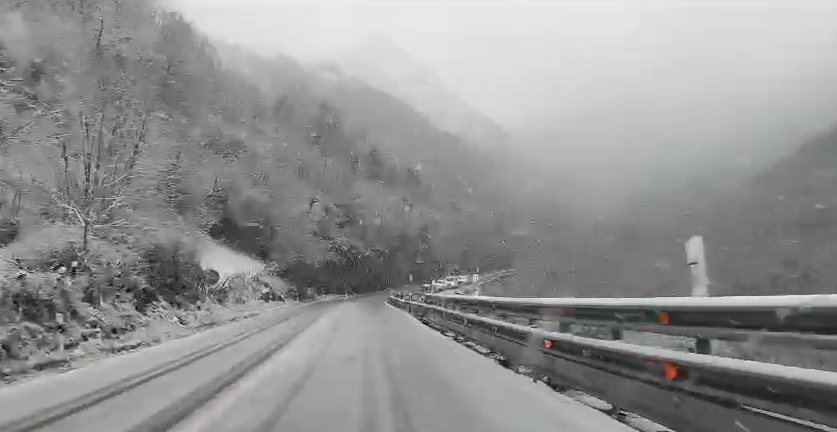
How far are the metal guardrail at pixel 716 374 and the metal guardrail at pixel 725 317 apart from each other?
0.04 feet

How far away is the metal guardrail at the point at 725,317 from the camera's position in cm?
272

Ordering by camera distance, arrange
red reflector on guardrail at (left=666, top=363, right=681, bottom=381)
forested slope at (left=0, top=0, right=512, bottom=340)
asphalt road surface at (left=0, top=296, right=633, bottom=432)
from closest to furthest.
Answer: red reflector on guardrail at (left=666, top=363, right=681, bottom=381), asphalt road surface at (left=0, top=296, right=633, bottom=432), forested slope at (left=0, top=0, right=512, bottom=340)

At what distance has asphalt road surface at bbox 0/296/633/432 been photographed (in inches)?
172

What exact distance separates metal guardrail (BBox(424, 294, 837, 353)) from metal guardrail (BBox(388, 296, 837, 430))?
14 mm

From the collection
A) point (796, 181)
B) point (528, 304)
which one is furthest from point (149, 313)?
point (796, 181)

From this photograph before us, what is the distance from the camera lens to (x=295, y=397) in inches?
215

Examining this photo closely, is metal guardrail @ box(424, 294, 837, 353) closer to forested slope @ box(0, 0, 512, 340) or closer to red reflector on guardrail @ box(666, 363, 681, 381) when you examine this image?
red reflector on guardrail @ box(666, 363, 681, 381)

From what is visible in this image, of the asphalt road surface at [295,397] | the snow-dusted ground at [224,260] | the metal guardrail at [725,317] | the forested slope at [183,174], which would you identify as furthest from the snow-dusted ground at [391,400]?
the snow-dusted ground at [224,260]

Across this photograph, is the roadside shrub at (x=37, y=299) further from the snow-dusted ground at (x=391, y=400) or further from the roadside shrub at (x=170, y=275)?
the roadside shrub at (x=170, y=275)

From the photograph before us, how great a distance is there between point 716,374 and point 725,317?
33 cm

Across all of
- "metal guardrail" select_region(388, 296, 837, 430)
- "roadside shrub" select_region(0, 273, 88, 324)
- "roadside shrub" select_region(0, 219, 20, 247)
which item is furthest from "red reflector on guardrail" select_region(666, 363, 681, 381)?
"roadside shrub" select_region(0, 219, 20, 247)

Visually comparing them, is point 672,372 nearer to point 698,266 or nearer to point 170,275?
point 698,266

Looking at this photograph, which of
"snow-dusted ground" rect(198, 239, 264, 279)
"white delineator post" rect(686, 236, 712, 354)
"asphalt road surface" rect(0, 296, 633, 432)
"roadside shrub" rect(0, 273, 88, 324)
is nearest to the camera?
"asphalt road surface" rect(0, 296, 633, 432)

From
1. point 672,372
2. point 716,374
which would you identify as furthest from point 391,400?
point 716,374
